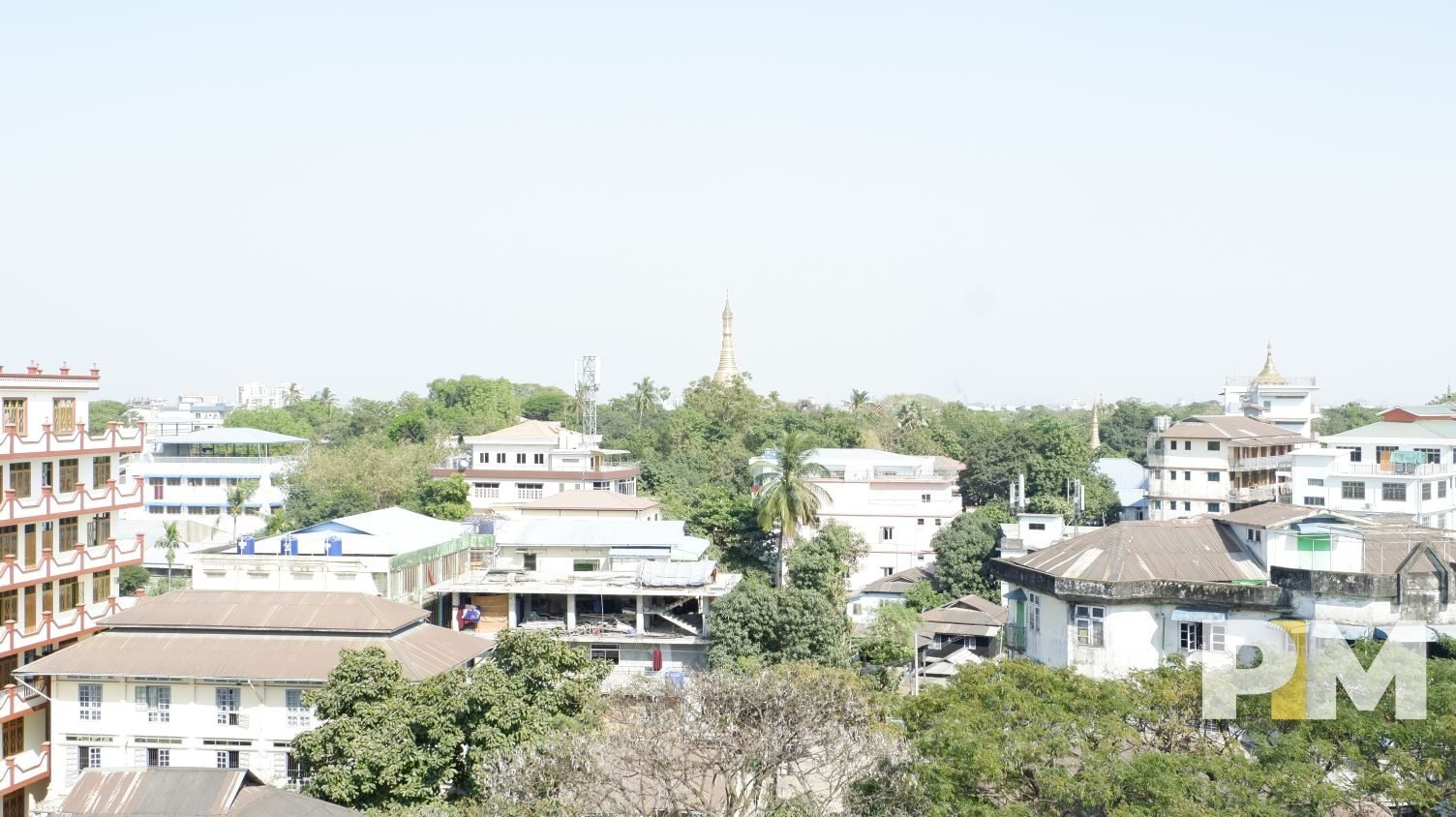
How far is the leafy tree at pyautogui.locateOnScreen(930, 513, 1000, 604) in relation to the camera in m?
39.9

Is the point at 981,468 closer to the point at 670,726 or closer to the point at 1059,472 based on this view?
the point at 1059,472

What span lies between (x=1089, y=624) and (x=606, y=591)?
1397 cm

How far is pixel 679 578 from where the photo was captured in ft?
114

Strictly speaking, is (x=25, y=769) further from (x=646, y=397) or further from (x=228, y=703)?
(x=646, y=397)

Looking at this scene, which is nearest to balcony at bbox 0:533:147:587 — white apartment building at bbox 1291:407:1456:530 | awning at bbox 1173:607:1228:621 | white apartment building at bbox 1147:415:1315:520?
awning at bbox 1173:607:1228:621

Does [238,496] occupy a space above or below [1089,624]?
above

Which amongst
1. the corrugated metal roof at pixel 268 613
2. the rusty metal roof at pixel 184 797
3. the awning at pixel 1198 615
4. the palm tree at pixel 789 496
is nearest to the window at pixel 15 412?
the corrugated metal roof at pixel 268 613

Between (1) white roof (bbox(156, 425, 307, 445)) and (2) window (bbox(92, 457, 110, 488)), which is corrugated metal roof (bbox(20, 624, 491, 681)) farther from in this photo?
(1) white roof (bbox(156, 425, 307, 445))

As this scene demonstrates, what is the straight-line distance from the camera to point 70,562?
24.7 metres

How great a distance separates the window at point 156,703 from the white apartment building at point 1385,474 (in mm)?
36973

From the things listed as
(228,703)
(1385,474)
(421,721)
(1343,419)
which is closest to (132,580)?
(228,703)

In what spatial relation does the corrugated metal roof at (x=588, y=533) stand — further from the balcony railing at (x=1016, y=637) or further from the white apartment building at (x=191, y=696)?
the white apartment building at (x=191, y=696)

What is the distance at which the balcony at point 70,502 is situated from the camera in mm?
22906

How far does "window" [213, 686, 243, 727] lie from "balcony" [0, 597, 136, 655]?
11.0 feet
